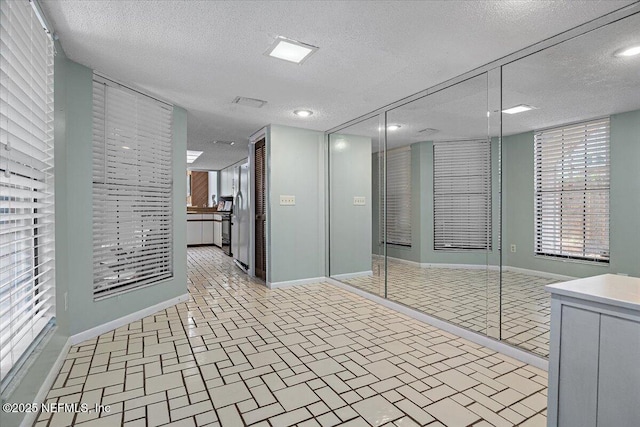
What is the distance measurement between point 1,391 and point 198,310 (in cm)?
231

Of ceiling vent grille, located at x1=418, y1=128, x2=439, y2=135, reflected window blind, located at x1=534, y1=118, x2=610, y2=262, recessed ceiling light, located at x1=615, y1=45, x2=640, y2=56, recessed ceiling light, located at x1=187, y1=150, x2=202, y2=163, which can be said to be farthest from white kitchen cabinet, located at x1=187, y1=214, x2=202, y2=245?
recessed ceiling light, located at x1=615, y1=45, x2=640, y2=56

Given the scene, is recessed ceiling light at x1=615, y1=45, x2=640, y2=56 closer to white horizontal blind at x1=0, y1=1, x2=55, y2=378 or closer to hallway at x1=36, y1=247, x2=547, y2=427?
hallway at x1=36, y1=247, x2=547, y2=427

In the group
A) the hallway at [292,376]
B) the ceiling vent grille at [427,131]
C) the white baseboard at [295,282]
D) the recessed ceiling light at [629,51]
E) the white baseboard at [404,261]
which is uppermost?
the recessed ceiling light at [629,51]

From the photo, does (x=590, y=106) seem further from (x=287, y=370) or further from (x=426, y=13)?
(x=287, y=370)

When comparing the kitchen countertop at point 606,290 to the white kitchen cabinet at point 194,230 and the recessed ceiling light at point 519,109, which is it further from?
the white kitchen cabinet at point 194,230

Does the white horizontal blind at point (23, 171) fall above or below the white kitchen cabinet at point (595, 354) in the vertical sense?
above

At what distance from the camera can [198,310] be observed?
3.63 metres

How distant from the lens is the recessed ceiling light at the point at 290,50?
229cm

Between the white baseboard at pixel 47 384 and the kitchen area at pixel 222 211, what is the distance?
337 cm

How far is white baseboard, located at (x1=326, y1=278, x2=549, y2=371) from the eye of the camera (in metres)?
2.35

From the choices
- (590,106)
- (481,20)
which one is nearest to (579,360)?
(481,20)

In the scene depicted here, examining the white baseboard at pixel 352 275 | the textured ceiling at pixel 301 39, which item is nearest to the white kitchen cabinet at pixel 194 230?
the white baseboard at pixel 352 275

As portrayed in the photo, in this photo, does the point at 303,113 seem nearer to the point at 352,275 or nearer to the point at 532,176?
the point at 352,275

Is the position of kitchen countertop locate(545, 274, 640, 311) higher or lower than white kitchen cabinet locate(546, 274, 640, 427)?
higher
